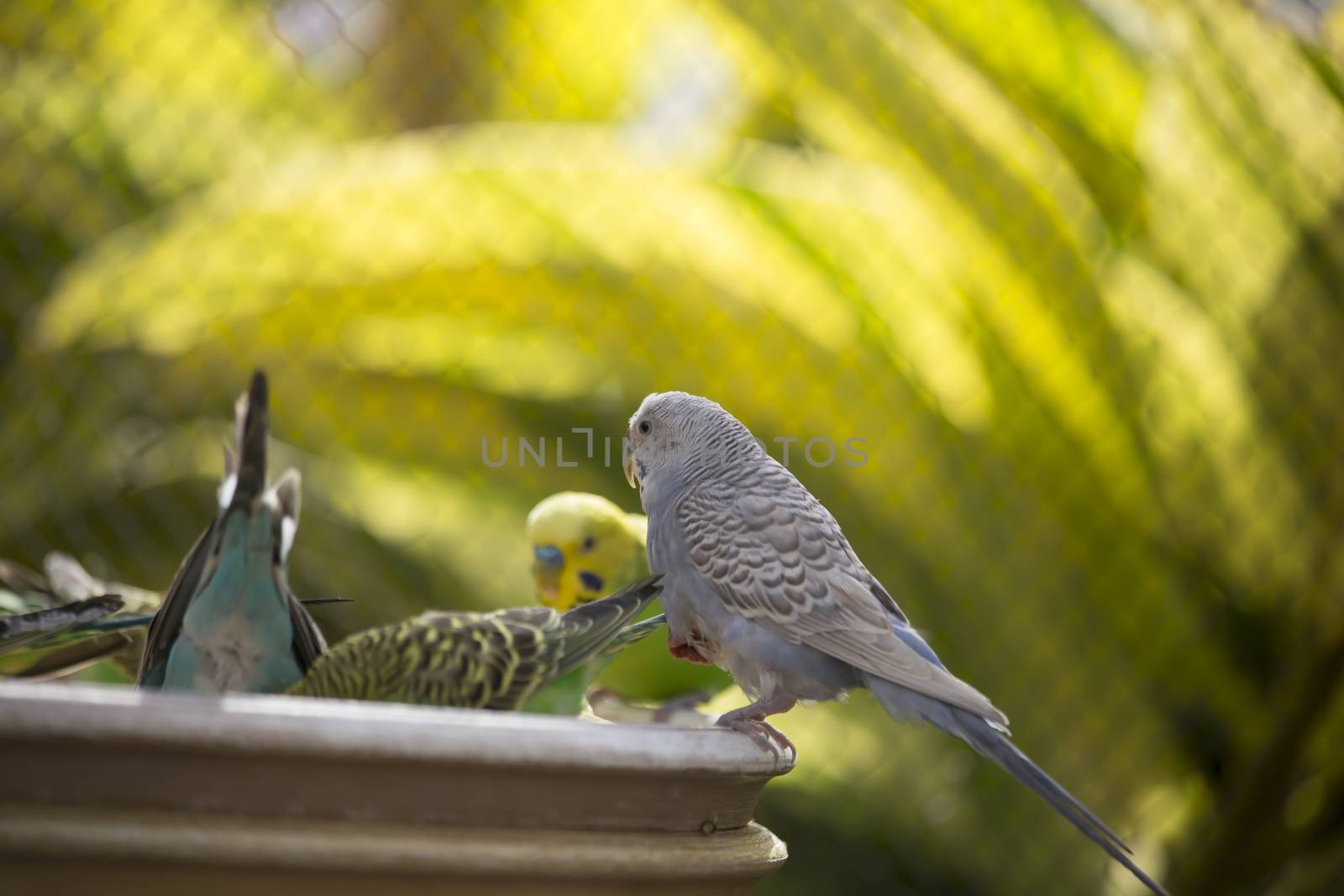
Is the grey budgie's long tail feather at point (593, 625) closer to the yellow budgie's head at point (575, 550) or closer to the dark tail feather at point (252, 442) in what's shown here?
the dark tail feather at point (252, 442)

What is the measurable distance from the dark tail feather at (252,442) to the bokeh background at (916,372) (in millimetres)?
1091

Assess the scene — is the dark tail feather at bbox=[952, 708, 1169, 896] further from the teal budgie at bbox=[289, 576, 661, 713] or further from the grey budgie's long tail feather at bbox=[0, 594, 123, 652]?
the grey budgie's long tail feather at bbox=[0, 594, 123, 652]

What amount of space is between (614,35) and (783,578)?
63.3 inches

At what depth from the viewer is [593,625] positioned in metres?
0.49

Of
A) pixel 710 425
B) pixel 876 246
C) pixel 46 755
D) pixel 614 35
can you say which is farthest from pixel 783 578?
pixel 614 35

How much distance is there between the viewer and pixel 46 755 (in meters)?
0.34

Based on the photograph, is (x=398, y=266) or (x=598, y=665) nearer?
(x=598, y=665)

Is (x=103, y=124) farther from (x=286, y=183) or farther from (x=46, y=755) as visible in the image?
(x=46, y=755)

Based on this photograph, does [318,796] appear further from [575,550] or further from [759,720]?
[575,550]

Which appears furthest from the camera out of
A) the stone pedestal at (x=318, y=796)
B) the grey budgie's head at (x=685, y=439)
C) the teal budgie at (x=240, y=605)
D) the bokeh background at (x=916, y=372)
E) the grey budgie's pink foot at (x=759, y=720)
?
the bokeh background at (x=916, y=372)

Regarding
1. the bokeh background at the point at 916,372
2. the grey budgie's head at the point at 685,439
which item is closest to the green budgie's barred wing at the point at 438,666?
the grey budgie's head at the point at 685,439

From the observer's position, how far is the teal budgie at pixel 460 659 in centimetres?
44

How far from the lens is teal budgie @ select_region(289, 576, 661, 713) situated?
1.46 ft

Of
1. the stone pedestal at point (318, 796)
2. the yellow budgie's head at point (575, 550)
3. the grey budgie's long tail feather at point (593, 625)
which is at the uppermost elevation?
the yellow budgie's head at point (575, 550)
